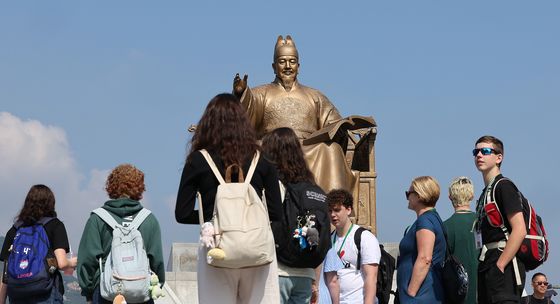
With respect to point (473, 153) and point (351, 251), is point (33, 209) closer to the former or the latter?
point (351, 251)

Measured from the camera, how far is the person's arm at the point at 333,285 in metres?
6.96

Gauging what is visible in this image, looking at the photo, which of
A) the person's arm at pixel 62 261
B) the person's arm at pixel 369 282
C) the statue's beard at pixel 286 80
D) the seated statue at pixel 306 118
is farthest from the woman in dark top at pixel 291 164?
the statue's beard at pixel 286 80

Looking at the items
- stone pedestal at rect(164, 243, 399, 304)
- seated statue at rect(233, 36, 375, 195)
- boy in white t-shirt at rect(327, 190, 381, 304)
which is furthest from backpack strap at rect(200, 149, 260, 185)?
seated statue at rect(233, 36, 375, 195)

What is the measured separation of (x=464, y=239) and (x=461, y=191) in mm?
304

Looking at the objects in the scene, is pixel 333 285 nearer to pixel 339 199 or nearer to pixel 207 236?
pixel 339 199

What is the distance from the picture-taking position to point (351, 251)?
6.93 meters

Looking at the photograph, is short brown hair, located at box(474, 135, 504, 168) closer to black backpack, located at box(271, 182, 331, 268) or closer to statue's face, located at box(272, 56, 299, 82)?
black backpack, located at box(271, 182, 331, 268)

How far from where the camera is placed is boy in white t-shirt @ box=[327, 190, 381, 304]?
6848 mm

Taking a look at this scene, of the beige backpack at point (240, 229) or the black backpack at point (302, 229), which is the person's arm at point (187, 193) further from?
the black backpack at point (302, 229)

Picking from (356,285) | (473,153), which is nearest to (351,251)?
(356,285)

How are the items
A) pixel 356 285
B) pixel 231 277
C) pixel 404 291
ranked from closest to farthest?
pixel 231 277
pixel 404 291
pixel 356 285

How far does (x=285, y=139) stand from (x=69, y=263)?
69.7 inches

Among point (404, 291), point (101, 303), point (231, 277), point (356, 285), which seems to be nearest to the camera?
point (231, 277)

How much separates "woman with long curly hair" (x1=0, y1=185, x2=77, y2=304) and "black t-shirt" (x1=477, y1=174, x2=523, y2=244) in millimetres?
2500
